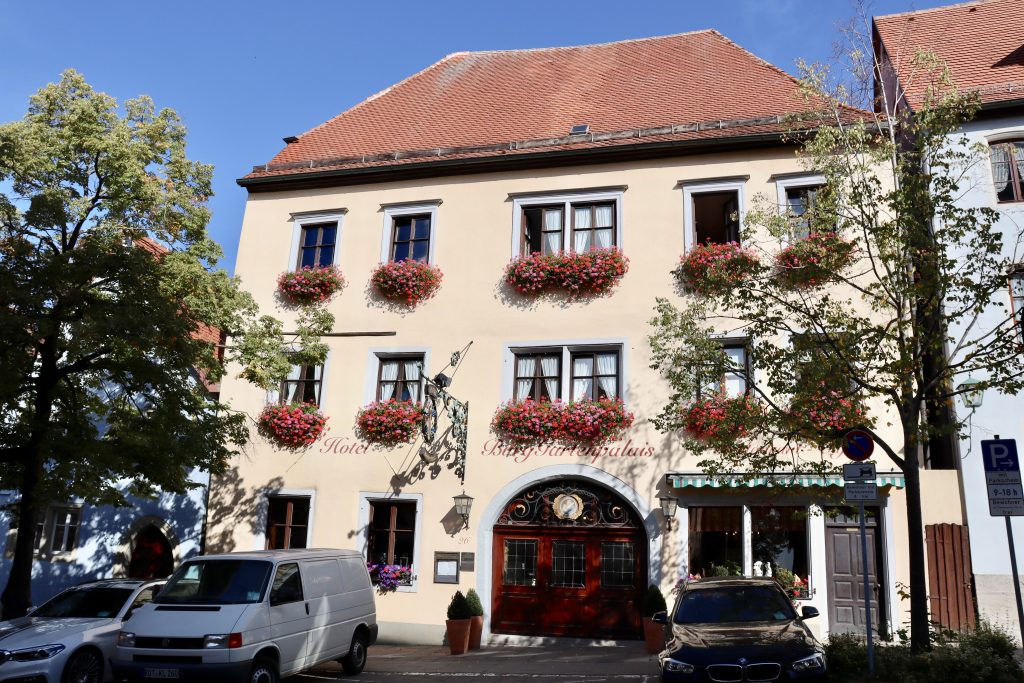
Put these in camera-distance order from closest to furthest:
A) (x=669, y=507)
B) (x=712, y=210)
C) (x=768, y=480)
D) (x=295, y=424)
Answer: (x=768, y=480), (x=669, y=507), (x=712, y=210), (x=295, y=424)

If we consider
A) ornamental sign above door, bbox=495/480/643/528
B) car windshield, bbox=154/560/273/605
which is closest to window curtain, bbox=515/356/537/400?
ornamental sign above door, bbox=495/480/643/528

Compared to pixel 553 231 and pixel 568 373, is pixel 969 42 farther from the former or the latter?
pixel 568 373

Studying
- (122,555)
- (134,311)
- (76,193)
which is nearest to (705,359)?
(134,311)

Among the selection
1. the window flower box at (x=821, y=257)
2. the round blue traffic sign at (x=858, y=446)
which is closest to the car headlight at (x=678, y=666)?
the round blue traffic sign at (x=858, y=446)

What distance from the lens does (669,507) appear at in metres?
15.3

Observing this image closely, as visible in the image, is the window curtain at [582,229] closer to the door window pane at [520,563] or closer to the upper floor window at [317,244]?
the upper floor window at [317,244]

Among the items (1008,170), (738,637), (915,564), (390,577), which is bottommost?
(738,637)

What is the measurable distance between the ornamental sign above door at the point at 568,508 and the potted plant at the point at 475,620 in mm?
1727

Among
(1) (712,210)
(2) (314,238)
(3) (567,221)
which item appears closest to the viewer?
(1) (712,210)

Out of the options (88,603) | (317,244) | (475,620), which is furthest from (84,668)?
(317,244)

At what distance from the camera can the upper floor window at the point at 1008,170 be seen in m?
15.9

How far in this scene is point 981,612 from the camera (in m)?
13.8

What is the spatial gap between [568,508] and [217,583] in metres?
7.50

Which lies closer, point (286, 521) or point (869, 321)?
point (869, 321)
